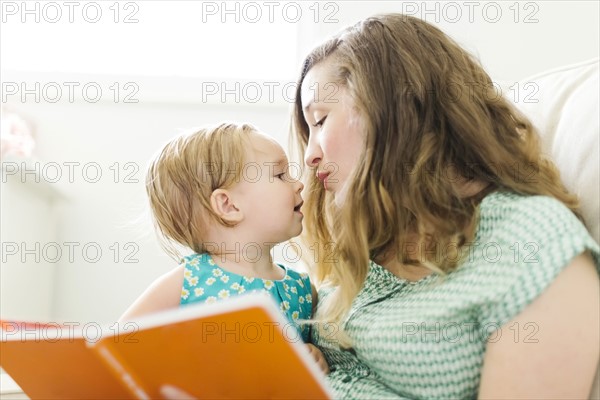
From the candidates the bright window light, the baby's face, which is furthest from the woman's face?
the bright window light

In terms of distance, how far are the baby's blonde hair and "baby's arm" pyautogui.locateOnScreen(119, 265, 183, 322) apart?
0.27ft

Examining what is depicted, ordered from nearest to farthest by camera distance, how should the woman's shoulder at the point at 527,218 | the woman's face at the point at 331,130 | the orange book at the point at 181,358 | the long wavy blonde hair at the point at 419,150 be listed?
the orange book at the point at 181,358
the woman's shoulder at the point at 527,218
the long wavy blonde hair at the point at 419,150
the woman's face at the point at 331,130

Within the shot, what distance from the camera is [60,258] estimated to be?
189cm

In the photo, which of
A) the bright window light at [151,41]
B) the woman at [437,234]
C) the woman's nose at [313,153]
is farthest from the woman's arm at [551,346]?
the bright window light at [151,41]

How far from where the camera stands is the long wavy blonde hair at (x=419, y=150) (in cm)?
85

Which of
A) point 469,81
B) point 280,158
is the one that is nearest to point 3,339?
point 280,158

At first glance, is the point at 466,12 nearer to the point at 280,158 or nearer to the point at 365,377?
the point at 280,158

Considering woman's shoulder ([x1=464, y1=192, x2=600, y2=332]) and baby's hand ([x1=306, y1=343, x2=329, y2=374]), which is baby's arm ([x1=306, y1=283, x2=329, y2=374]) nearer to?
baby's hand ([x1=306, y1=343, x2=329, y2=374])

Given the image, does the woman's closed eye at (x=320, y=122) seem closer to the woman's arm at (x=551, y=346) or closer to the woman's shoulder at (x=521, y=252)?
the woman's shoulder at (x=521, y=252)

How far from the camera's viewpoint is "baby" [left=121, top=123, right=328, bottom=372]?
110 centimetres

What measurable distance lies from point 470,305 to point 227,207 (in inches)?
19.6

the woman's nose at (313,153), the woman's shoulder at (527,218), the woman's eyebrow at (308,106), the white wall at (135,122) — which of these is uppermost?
the woman's eyebrow at (308,106)

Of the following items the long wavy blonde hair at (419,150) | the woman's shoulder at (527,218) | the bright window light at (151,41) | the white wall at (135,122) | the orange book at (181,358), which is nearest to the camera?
the orange book at (181,358)

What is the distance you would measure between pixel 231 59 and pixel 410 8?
556 mm
